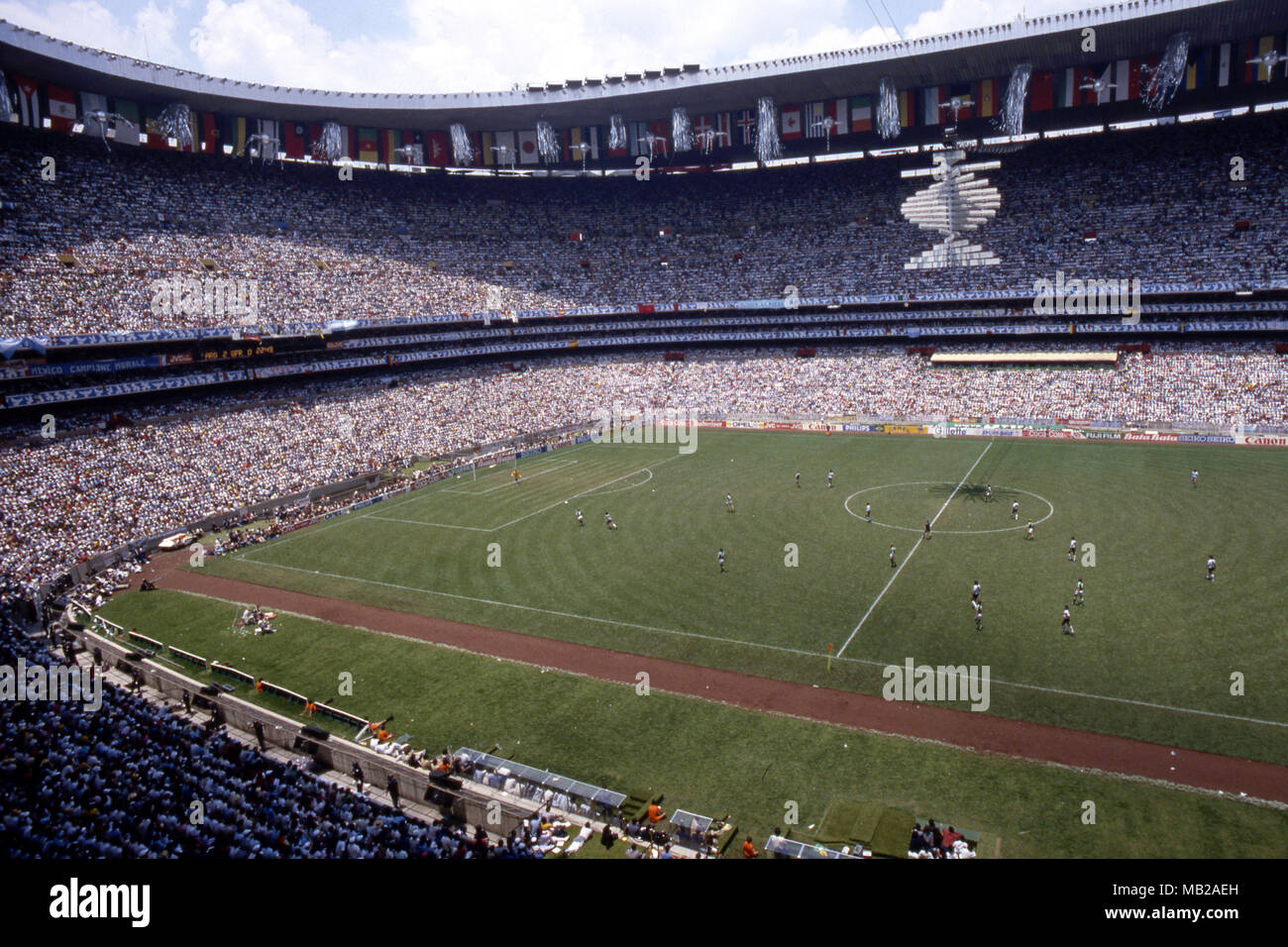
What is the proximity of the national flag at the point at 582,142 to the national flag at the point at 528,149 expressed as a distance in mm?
3110

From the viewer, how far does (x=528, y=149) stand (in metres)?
78.6

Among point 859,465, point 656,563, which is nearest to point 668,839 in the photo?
point 656,563

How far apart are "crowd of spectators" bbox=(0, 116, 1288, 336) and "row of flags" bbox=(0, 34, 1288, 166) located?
2132mm

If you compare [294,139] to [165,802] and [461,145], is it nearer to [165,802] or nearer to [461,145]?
[461,145]

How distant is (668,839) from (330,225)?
6775cm

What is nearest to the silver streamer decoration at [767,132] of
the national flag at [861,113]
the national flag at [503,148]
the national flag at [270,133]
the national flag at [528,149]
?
the national flag at [861,113]

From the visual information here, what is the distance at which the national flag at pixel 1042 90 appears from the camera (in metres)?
62.8

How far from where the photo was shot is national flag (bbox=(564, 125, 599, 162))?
78188 millimetres

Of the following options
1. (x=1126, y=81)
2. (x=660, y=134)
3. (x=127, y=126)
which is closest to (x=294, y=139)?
(x=127, y=126)

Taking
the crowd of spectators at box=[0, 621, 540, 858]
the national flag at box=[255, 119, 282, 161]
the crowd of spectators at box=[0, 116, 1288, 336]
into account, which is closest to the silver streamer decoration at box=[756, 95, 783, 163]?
the crowd of spectators at box=[0, 116, 1288, 336]

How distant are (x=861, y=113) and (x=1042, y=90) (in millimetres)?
14242

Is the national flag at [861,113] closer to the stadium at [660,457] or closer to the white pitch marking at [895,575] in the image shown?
the stadium at [660,457]

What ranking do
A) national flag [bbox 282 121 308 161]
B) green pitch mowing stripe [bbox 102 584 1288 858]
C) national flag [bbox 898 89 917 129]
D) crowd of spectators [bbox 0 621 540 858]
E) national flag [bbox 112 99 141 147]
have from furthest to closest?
national flag [bbox 282 121 308 161], national flag [bbox 898 89 917 129], national flag [bbox 112 99 141 147], green pitch mowing stripe [bbox 102 584 1288 858], crowd of spectators [bbox 0 621 540 858]

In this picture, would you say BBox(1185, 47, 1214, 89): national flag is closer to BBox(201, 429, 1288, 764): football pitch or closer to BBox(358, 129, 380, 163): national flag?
BBox(201, 429, 1288, 764): football pitch
